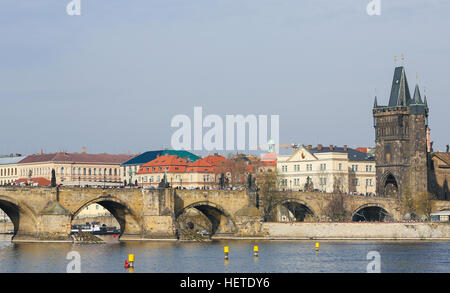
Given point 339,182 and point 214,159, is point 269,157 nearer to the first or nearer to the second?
point 214,159

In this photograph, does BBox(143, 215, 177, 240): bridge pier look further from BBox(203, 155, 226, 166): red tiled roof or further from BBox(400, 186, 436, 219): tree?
BBox(203, 155, 226, 166): red tiled roof

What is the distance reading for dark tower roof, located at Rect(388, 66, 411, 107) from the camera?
5581 inches

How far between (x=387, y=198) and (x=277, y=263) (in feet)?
185

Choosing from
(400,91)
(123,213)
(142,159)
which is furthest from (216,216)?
(142,159)

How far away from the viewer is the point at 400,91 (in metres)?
142

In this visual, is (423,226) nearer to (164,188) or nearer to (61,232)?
(164,188)

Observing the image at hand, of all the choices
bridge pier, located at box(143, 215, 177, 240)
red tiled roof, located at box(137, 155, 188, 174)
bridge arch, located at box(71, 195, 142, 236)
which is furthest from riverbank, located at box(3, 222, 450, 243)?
red tiled roof, located at box(137, 155, 188, 174)

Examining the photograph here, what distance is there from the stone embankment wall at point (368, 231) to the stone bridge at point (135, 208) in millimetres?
4636

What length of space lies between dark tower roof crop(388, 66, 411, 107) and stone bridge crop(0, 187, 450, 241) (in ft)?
78.3

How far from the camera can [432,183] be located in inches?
5704

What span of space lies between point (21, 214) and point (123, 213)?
12204 millimetres
